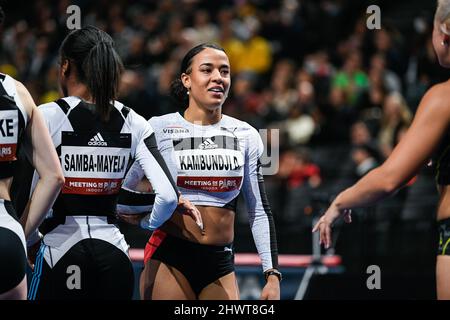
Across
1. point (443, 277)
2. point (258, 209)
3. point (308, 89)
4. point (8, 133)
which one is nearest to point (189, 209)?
point (258, 209)

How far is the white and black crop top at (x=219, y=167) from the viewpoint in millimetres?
4613

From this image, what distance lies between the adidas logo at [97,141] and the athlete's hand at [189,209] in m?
0.51

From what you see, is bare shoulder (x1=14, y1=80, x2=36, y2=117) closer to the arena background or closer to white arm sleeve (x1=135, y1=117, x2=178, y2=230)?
white arm sleeve (x1=135, y1=117, x2=178, y2=230)

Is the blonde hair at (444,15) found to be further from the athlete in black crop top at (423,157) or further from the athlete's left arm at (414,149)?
the athlete's left arm at (414,149)

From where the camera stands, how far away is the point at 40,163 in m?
3.60

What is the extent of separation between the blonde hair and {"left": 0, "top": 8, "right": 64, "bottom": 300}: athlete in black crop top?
1608mm

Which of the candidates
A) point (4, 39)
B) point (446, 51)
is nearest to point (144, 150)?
point (446, 51)

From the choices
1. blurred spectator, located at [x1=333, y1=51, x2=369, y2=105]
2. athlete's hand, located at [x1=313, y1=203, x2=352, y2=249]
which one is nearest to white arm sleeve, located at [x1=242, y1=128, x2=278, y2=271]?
athlete's hand, located at [x1=313, y1=203, x2=352, y2=249]

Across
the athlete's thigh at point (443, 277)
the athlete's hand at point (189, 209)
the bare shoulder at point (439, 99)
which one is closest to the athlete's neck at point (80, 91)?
the athlete's hand at point (189, 209)

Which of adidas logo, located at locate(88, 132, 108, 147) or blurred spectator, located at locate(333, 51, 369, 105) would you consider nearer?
adidas logo, located at locate(88, 132, 108, 147)

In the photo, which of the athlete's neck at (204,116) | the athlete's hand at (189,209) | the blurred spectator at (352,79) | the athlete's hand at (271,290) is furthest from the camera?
the blurred spectator at (352,79)

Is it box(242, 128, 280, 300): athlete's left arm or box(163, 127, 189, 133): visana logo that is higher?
box(163, 127, 189, 133): visana logo

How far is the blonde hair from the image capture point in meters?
3.24

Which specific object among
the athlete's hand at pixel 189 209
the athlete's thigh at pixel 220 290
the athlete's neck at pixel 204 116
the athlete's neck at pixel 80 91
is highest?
the athlete's neck at pixel 80 91
